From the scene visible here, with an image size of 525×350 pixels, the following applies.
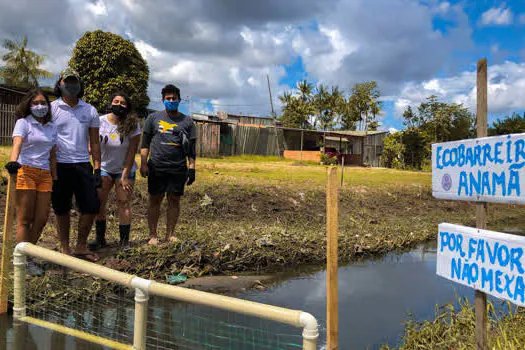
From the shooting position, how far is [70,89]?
427cm

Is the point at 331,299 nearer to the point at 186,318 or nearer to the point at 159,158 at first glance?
the point at 186,318

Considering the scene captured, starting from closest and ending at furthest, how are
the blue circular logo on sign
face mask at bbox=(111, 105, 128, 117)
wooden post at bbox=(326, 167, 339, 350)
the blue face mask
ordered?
wooden post at bbox=(326, 167, 339, 350) < the blue circular logo on sign < face mask at bbox=(111, 105, 128, 117) < the blue face mask

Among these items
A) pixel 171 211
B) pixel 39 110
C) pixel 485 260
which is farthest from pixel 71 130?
pixel 485 260

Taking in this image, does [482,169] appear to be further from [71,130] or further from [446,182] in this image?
[71,130]

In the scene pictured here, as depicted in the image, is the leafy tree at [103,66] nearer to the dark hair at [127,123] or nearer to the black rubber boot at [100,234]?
the black rubber boot at [100,234]

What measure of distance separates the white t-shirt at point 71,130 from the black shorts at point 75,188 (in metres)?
0.08

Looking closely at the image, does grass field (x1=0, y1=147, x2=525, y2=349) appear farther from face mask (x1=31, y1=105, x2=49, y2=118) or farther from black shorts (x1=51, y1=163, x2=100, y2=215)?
face mask (x1=31, y1=105, x2=49, y2=118)

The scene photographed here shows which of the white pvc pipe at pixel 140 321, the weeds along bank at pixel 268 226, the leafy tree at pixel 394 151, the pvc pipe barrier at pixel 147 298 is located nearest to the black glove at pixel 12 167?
the pvc pipe barrier at pixel 147 298

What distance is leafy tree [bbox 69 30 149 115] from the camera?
20281 mm

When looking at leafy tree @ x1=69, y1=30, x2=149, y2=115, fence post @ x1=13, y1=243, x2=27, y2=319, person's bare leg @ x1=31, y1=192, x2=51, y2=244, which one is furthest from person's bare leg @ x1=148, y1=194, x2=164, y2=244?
leafy tree @ x1=69, y1=30, x2=149, y2=115

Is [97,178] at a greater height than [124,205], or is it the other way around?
[97,178]

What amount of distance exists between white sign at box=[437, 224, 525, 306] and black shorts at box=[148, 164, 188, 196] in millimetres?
3221

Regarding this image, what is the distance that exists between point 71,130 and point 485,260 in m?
3.76

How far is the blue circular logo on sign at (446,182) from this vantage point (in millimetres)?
2619
